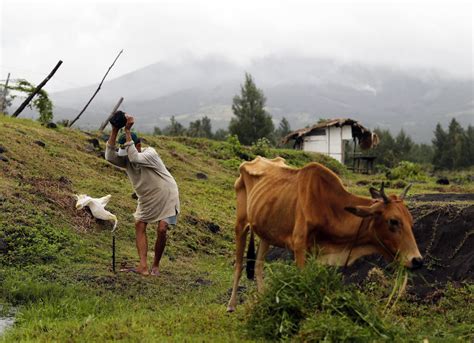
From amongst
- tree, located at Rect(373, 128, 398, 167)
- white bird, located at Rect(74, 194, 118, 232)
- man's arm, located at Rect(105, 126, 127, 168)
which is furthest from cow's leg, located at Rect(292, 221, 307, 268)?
tree, located at Rect(373, 128, 398, 167)

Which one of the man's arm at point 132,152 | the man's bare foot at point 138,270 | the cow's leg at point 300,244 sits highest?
the man's arm at point 132,152

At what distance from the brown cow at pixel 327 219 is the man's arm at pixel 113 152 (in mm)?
3114

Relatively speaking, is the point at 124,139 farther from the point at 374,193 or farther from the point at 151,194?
the point at 374,193

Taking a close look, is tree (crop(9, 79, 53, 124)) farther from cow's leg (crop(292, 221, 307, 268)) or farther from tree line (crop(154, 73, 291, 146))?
tree line (crop(154, 73, 291, 146))

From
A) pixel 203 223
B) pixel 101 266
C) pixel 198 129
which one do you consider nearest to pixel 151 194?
pixel 101 266

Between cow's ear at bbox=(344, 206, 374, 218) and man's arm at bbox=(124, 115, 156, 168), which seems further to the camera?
man's arm at bbox=(124, 115, 156, 168)

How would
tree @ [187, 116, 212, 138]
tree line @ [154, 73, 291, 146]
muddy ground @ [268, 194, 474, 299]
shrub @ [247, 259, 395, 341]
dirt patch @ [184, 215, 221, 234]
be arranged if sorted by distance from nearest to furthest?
shrub @ [247, 259, 395, 341] < muddy ground @ [268, 194, 474, 299] < dirt patch @ [184, 215, 221, 234] < tree line @ [154, 73, 291, 146] < tree @ [187, 116, 212, 138]

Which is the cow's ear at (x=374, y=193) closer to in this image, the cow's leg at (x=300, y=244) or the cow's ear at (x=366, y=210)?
the cow's ear at (x=366, y=210)

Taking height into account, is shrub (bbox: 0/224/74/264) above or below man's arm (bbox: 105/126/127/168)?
below

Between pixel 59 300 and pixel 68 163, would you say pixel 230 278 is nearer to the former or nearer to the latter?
Result: pixel 59 300

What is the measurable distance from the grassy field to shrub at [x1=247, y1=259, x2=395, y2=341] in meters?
0.28

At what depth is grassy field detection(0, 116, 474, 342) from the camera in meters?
7.37

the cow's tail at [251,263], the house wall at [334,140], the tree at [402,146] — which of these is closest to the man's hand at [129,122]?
the cow's tail at [251,263]

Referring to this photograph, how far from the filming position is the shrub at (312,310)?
236 inches
